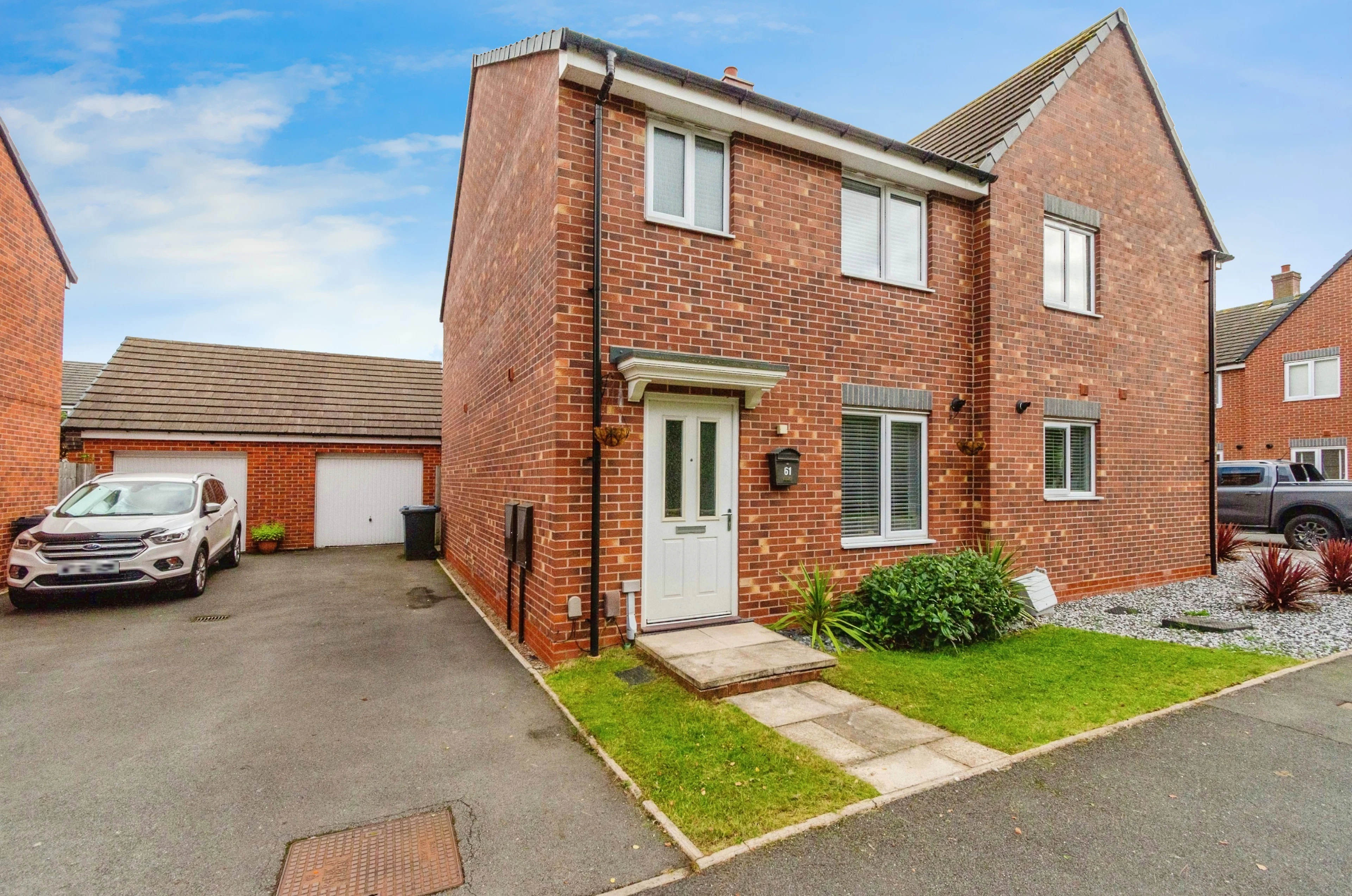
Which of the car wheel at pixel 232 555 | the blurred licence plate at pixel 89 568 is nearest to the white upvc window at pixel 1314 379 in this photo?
the car wheel at pixel 232 555

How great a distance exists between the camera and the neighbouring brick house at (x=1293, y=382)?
1925 centimetres

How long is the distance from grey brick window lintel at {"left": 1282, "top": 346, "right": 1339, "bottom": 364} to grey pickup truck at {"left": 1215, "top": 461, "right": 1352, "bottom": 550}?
7238mm

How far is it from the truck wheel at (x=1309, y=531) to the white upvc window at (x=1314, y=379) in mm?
9228

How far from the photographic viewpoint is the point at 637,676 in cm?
529

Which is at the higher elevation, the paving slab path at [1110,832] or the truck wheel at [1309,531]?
the truck wheel at [1309,531]

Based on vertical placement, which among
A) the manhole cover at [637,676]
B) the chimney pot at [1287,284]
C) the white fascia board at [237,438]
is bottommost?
the manhole cover at [637,676]

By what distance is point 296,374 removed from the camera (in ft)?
56.1

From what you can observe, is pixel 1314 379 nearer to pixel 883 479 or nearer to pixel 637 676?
pixel 883 479

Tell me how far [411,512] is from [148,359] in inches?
363

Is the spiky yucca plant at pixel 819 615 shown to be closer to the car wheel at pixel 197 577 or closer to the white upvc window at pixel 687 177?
the white upvc window at pixel 687 177

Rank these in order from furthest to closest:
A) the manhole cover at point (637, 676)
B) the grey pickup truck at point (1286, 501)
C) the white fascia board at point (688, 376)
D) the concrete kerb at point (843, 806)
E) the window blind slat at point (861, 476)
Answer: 1. the grey pickup truck at point (1286, 501)
2. the window blind slat at point (861, 476)
3. the white fascia board at point (688, 376)
4. the manhole cover at point (637, 676)
5. the concrete kerb at point (843, 806)

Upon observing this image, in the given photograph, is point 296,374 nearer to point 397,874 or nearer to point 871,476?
point 871,476

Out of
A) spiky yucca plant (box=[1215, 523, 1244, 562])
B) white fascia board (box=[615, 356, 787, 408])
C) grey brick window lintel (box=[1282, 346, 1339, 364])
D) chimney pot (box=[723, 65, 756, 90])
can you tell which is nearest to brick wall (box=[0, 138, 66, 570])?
white fascia board (box=[615, 356, 787, 408])

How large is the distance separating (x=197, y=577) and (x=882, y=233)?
1067cm
